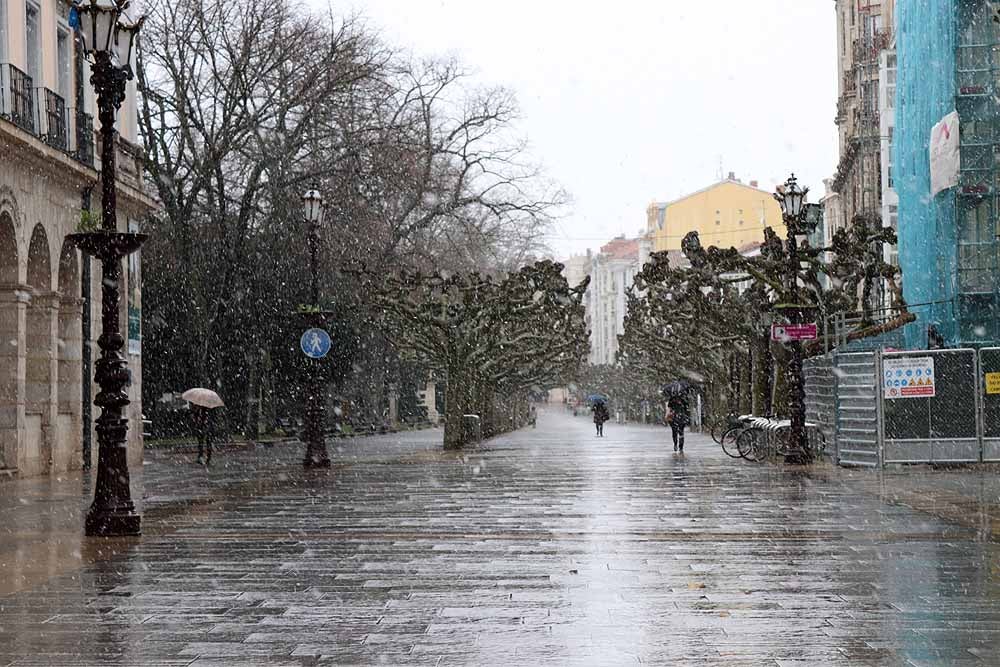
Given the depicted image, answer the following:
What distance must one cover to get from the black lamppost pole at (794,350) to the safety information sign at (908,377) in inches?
89.6

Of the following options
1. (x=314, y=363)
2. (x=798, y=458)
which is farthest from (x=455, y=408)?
(x=798, y=458)

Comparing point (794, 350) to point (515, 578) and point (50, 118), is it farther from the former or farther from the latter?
point (515, 578)

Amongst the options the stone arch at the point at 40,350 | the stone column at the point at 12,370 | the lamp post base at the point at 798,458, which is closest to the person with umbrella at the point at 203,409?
the stone arch at the point at 40,350

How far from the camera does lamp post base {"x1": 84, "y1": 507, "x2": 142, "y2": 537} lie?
1529 cm

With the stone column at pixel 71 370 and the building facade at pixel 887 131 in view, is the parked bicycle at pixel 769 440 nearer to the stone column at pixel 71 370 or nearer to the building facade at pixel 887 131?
the stone column at pixel 71 370

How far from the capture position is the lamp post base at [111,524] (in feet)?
50.2

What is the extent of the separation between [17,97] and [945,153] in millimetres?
23258

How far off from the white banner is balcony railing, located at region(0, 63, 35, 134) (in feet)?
73.8

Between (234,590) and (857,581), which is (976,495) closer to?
(857,581)

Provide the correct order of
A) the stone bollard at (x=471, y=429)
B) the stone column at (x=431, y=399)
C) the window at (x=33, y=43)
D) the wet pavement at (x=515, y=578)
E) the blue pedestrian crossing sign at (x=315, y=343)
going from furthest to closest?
the stone column at (x=431, y=399) → the stone bollard at (x=471, y=429) → the blue pedestrian crossing sign at (x=315, y=343) → the window at (x=33, y=43) → the wet pavement at (x=515, y=578)

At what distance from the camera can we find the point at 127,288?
33.1 meters

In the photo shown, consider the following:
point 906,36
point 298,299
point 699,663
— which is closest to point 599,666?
point 699,663

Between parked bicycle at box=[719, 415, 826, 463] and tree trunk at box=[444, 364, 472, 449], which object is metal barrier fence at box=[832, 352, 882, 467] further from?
tree trunk at box=[444, 364, 472, 449]

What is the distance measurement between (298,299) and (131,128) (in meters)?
15.3
